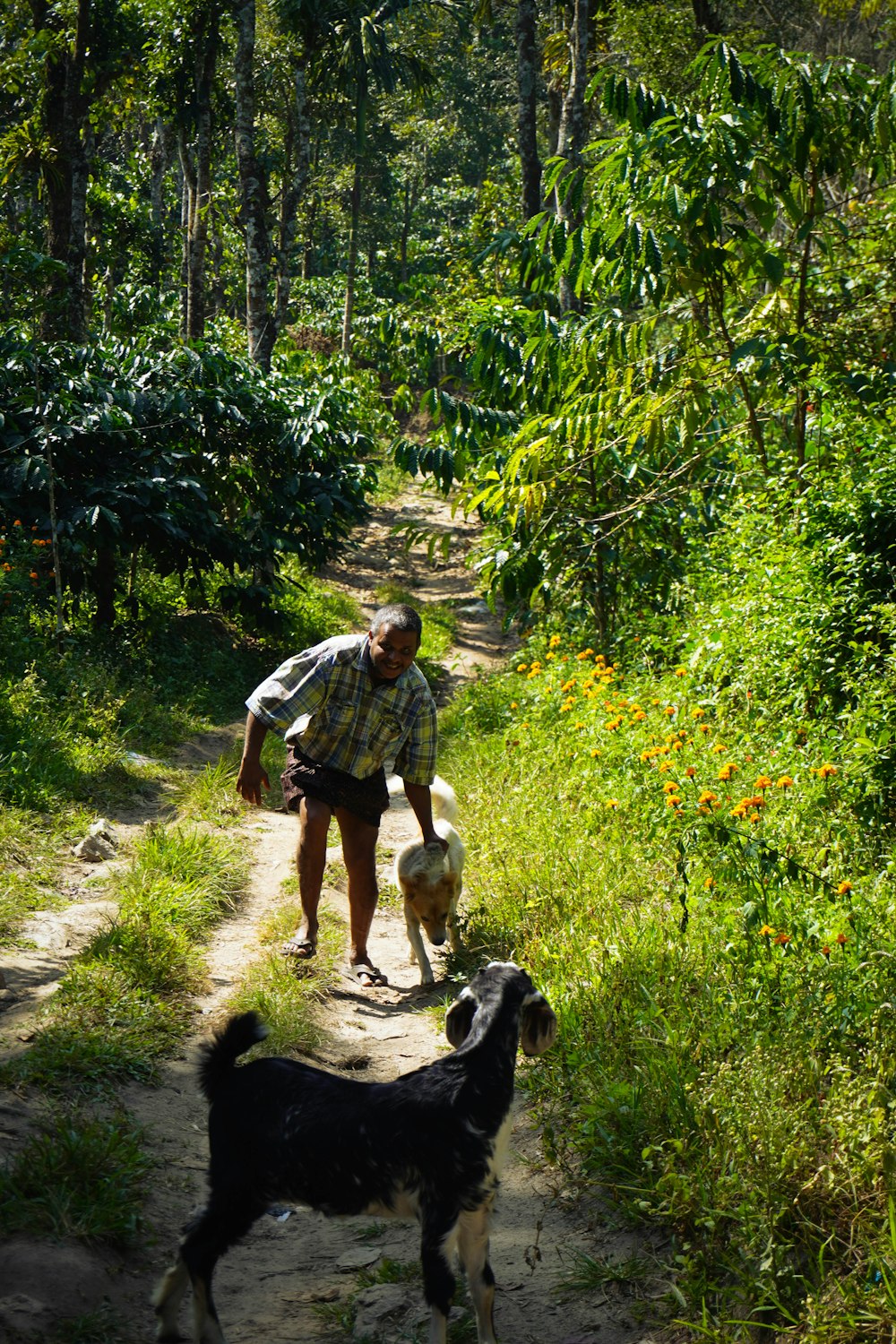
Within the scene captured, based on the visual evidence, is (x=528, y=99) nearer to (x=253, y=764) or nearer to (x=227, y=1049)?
(x=253, y=764)

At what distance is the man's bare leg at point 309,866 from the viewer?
5.25 meters

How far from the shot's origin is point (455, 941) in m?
5.57

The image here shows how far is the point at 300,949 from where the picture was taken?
5371 millimetres

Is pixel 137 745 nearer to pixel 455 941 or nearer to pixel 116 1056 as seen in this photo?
pixel 455 941

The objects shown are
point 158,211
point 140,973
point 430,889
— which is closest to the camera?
point 140,973

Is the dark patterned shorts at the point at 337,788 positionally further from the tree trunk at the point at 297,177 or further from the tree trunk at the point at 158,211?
the tree trunk at the point at 158,211

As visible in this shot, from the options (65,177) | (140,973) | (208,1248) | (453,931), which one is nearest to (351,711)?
(453,931)

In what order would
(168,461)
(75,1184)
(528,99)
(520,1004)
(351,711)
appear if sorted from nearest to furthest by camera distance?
(520,1004)
(75,1184)
(351,711)
(168,461)
(528,99)

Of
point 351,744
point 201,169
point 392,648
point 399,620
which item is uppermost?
point 201,169

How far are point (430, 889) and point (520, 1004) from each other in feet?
→ 7.05

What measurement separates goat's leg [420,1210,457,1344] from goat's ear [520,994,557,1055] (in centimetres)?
53

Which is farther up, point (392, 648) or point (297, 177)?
point (297, 177)

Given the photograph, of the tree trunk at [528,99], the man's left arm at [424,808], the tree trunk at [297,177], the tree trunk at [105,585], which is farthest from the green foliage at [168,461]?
the tree trunk at [297,177]

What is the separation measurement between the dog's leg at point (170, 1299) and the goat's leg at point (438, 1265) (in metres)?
0.60
